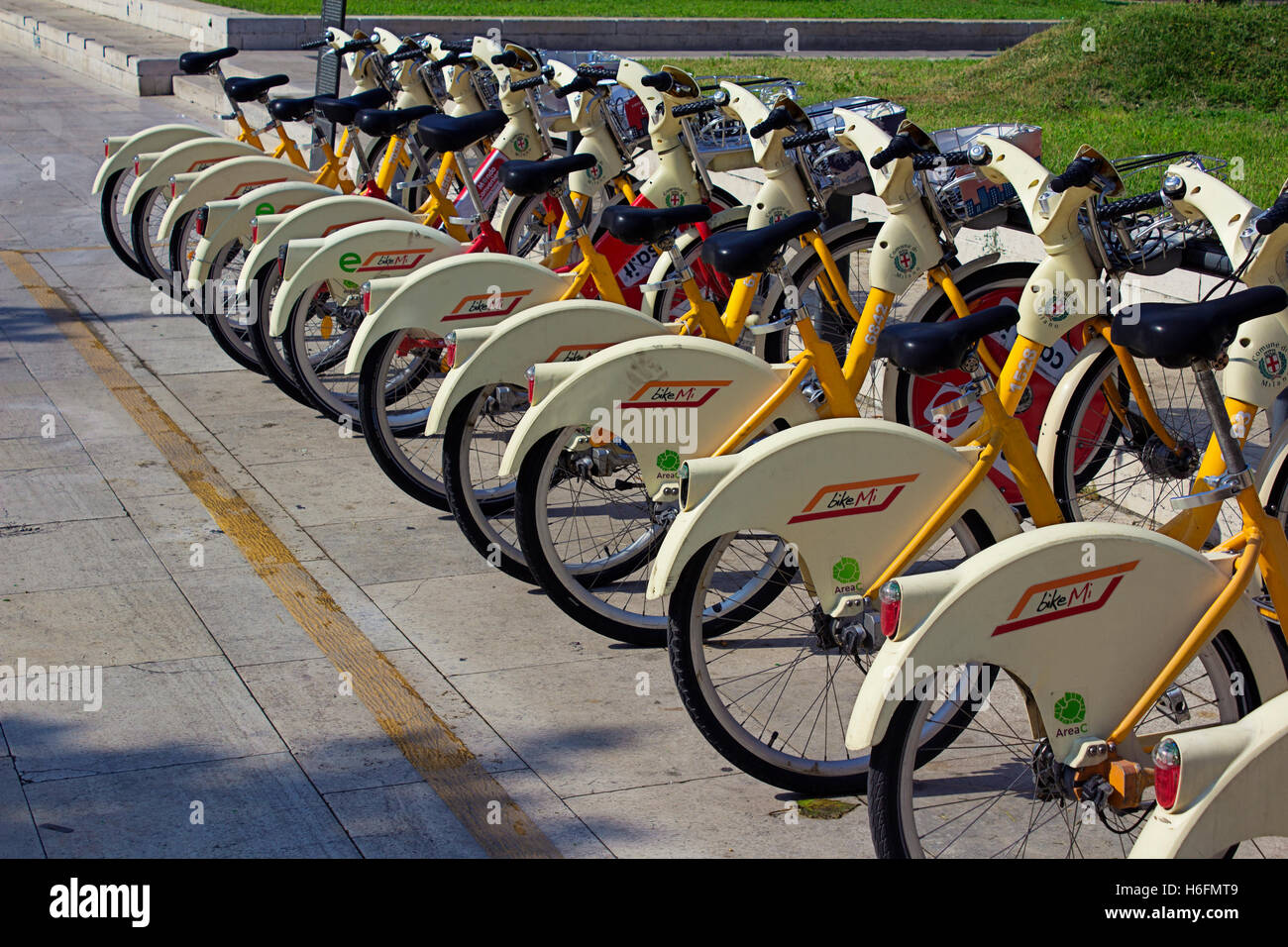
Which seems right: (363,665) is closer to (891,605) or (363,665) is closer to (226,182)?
(891,605)

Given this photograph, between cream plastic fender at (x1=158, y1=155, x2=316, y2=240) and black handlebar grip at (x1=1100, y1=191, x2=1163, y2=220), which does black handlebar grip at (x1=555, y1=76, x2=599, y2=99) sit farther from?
black handlebar grip at (x1=1100, y1=191, x2=1163, y2=220)

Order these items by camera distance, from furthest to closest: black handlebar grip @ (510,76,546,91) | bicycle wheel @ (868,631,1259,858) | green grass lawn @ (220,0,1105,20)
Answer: green grass lawn @ (220,0,1105,20) → black handlebar grip @ (510,76,546,91) → bicycle wheel @ (868,631,1259,858)

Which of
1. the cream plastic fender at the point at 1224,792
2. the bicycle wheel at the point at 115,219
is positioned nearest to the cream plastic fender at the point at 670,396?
the cream plastic fender at the point at 1224,792

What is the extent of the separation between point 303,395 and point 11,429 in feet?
4.08

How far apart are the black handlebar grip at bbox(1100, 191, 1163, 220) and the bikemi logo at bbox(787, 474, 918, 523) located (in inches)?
41.0

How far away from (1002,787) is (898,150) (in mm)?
1888

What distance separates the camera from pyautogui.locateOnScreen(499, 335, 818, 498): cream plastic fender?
4.17m

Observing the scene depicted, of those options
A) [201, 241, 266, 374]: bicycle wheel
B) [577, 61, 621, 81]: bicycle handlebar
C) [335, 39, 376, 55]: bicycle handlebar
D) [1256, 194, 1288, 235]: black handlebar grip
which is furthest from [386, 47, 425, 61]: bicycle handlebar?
Answer: [1256, 194, 1288, 235]: black handlebar grip

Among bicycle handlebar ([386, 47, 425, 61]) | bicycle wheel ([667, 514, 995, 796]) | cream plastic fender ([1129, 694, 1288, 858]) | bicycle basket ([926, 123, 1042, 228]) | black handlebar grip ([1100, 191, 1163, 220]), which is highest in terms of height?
bicycle handlebar ([386, 47, 425, 61])

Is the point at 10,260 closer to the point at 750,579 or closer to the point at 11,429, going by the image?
the point at 11,429

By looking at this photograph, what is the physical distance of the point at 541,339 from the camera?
4746 millimetres

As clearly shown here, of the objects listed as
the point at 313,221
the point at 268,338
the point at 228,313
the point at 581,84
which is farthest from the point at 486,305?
the point at 228,313
